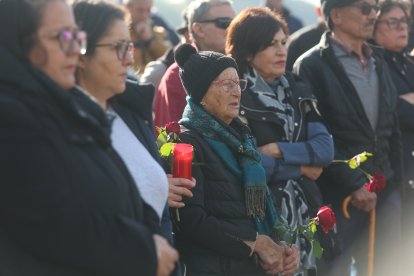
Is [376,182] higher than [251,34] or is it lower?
lower

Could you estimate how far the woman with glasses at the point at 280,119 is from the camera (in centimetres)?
533

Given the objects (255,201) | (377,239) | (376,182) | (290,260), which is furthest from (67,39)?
(377,239)

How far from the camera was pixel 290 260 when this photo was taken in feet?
15.7

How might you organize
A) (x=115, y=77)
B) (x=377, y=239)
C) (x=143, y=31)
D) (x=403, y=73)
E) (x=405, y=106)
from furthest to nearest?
(x=143, y=31) < (x=403, y=73) < (x=405, y=106) < (x=377, y=239) < (x=115, y=77)

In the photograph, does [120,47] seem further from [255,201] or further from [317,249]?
[317,249]

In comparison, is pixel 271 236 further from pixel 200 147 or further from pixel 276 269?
pixel 200 147

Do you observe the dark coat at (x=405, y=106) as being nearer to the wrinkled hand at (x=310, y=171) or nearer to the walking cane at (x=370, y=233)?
the walking cane at (x=370, y=233)

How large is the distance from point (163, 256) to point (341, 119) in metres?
3.21

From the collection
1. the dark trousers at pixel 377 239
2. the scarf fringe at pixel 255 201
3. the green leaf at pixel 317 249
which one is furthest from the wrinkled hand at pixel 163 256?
the dark trousers at pixel 377 239

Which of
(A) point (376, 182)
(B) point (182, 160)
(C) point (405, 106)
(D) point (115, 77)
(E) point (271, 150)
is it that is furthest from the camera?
(C) point (405, 106)

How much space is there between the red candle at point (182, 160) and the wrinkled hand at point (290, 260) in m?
0.73

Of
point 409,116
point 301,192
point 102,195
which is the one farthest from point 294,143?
point 102,195

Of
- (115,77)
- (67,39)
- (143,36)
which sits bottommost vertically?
(143,36)

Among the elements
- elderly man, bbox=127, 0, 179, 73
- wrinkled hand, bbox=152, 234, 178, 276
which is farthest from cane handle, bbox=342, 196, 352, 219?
wrinkled hand, bbox=152, 234, 178, 276
